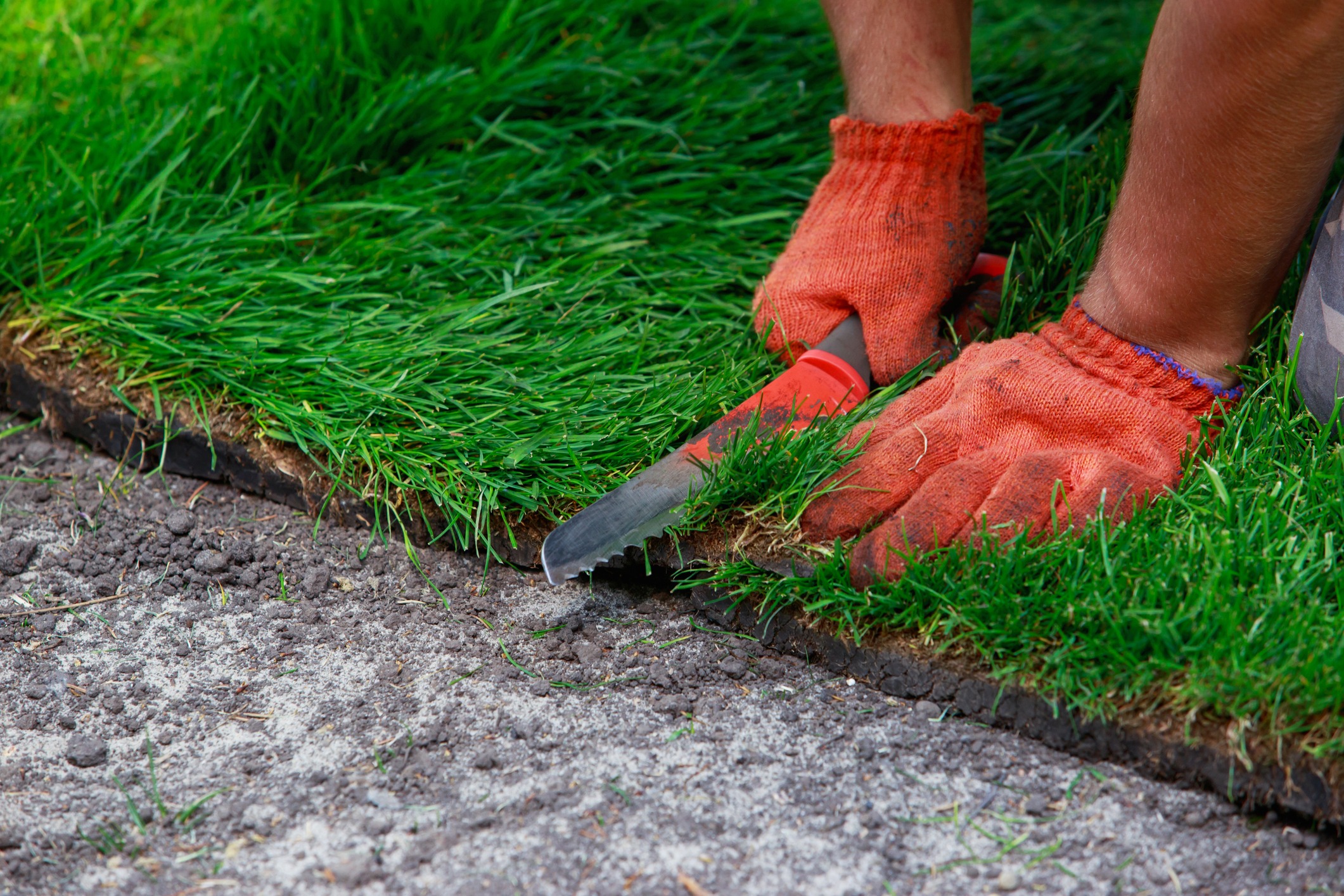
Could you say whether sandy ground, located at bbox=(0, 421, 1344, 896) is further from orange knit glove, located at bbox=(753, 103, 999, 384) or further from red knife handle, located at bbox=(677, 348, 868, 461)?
orange knit glove, located at bbox=(753, 103, 999, 384)

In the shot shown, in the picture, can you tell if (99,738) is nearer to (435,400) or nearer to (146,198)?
(435,400)

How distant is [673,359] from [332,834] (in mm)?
1164

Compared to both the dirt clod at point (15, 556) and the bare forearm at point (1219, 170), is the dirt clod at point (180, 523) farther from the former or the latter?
the bare forearm at point (1219, 170)

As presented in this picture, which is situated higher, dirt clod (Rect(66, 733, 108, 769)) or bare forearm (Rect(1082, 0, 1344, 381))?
bare forearm (Rect(1082, 0, 1344, 381))

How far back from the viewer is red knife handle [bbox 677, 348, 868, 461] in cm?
183

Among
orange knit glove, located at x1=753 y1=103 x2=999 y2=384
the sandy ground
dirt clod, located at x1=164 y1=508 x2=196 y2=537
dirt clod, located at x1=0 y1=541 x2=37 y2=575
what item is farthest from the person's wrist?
dirt clod, located at x1=0 y1=541 x2=37 y2=575

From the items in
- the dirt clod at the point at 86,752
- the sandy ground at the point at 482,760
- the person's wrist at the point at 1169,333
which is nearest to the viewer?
the sandy ground at the point at 482,760

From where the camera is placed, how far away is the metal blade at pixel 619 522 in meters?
1.71

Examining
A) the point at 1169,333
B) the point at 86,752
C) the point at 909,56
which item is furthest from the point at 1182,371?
the point at 86,752

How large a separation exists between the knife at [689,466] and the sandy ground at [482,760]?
0.16 metres

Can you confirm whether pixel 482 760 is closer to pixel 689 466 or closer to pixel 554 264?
pixel 689 466

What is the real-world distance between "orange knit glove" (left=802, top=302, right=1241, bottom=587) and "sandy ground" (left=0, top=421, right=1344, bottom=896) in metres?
0.28

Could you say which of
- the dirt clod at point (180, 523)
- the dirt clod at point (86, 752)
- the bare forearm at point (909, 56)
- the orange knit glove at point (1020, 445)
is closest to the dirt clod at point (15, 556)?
the dirt clod at point (180, 523)

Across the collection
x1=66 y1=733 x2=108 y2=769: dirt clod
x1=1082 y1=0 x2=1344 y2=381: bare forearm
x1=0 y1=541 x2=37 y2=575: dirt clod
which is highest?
x1=1082 y1=0 x2=1344 y2=381: bare forearm
